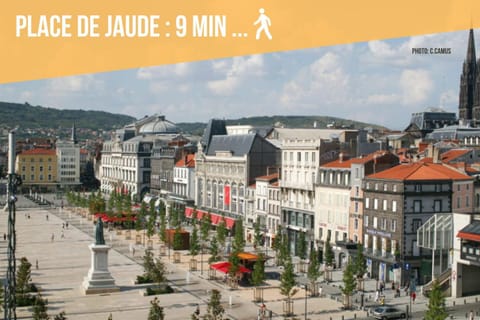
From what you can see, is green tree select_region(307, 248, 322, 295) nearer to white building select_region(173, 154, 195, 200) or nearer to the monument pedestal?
the monument pedestal

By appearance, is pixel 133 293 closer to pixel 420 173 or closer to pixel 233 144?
pixel 420 173

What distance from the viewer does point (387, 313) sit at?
42.1 meters

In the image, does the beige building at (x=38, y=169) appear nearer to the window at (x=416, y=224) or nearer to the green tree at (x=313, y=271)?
the window at (x=416, y=224)

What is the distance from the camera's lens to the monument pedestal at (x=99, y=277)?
50.5 metres

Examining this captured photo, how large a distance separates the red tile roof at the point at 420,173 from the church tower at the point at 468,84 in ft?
432

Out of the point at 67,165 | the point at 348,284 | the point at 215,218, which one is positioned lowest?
the point at 215,218

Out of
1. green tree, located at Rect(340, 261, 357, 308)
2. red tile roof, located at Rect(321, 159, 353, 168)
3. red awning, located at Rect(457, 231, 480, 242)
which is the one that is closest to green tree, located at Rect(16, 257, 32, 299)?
green tree, located at Rect(340, 261, 357, 308)

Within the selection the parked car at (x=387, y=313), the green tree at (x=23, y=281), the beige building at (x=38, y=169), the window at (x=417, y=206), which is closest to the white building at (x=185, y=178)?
the window at (x=417, y=206)

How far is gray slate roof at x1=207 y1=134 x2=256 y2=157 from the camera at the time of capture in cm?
8831

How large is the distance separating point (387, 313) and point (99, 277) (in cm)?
2015

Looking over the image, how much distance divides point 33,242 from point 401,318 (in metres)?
50.0

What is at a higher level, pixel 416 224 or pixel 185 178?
pixel 185 178

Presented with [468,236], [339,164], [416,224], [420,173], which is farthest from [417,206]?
[339,164]

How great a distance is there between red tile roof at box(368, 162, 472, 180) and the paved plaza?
824 centimetres
